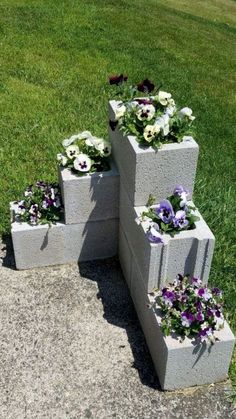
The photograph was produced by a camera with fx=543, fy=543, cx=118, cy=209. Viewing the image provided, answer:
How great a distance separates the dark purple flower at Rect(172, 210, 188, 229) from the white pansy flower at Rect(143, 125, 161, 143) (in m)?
0.63

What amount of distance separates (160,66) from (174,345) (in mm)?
8729

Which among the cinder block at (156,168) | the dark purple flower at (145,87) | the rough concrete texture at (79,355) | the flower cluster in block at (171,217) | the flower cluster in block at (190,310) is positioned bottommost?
the rough concrete texture at (79,355)

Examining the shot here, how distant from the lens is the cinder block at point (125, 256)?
5.07m

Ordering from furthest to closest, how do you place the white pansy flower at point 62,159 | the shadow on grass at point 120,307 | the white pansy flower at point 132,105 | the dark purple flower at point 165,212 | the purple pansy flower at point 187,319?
the white pansy flower at point 62,159 → the white pansy flower at point 132,105 → the shadow on grass at point 120,307 → the dark purple flower at point 165,212 → the purple pansy flower at point 187,319

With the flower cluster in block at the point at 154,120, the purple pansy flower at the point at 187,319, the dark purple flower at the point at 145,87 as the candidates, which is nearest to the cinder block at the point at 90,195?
the flower cluster in block at the point at 154,120

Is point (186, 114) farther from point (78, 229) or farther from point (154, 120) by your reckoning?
point (78, 229)

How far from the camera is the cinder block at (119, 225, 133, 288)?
200 inches

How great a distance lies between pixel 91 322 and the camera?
485 cm

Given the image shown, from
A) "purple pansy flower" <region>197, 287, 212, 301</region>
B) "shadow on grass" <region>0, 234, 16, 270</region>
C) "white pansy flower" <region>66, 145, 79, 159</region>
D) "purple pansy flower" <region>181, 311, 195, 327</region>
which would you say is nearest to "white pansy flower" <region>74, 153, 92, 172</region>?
"white pansy flower" <region>66, 145, 79, 159</region>

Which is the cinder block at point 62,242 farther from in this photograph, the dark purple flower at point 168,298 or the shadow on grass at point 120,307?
the dark purple flower at point 168,298

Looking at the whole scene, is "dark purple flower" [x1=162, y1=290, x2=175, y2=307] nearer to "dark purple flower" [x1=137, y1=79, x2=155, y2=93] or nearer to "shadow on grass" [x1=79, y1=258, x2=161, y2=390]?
"shadow on grass" [x1=79, y1=258, x2=161, y2=390]

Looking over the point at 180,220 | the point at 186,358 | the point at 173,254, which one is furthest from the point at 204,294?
the point at 180,220

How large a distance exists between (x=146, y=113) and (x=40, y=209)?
4.84 ft

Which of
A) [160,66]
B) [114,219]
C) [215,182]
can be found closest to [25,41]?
Result: [160,66]
